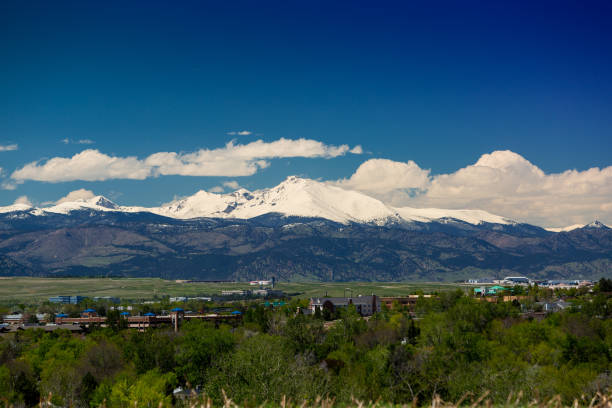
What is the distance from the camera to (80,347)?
127 m

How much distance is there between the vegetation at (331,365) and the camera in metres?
66.0

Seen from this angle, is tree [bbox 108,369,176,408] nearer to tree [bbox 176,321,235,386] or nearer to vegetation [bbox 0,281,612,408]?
vegetation [bbox 0,281,612,408]

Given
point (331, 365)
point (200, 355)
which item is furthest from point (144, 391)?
point (331, 365)

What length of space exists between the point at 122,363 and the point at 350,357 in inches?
1511

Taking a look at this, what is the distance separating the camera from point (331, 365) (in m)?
102

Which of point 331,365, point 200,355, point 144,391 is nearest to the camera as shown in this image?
point 144,391

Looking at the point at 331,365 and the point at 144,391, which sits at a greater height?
the point at 144,391

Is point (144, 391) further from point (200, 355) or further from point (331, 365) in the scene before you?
point (331, 365)

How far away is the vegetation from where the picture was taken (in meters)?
66.0

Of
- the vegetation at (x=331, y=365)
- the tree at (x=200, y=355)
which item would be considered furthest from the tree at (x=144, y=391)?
the tree at (x=200, y=355)

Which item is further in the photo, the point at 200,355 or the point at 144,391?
the point at 200,355

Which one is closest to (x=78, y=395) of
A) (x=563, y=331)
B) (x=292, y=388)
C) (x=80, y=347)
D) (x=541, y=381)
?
(x=292, y=388)

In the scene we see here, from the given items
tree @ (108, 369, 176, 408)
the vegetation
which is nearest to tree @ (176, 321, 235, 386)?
the vegetation

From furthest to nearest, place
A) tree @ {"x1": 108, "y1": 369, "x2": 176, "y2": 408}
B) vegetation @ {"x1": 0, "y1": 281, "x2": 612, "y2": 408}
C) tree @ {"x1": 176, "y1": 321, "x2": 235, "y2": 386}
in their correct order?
tree @ {"x1": 176, "y1": 321, "x2": 235, "y2": 386} < tree @ {"x1": 108, "y1": 369, "x2": 176, "y2": 408} < vegetation @ {"x1": 0, "y1": 281, "x2": 612, "y2": 408}
